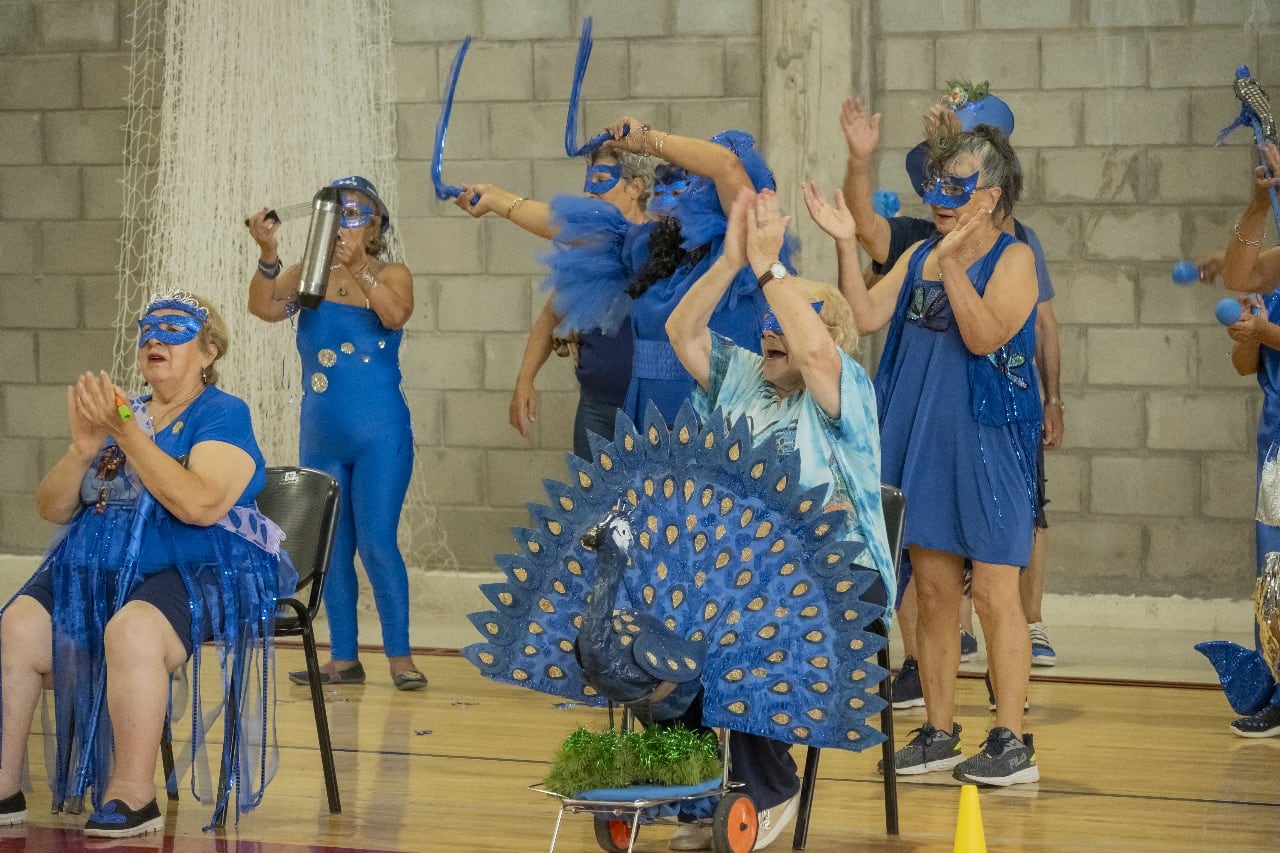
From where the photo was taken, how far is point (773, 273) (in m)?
3.11

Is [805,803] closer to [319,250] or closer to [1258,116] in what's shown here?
[1258,116]

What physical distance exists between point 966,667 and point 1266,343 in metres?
1.46

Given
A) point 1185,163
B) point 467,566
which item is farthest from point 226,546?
point 1185,163

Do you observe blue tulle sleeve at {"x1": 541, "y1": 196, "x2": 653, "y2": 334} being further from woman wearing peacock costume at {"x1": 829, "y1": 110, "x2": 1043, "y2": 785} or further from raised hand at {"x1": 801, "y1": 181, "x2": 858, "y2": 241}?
raised hand at {"x1": 801, "y1": 181, "x2": 858, "y2": 241}

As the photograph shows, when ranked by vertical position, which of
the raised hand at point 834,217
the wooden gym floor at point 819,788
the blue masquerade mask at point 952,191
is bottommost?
the wooden gym floor at point 819,788

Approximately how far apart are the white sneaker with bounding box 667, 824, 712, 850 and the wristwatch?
1015 mm

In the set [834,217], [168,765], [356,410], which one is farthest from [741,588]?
[356,410]

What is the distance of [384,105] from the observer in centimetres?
645

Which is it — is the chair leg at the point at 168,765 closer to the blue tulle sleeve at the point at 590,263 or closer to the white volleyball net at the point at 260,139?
the blue tulle sleeve at the point at 590,263

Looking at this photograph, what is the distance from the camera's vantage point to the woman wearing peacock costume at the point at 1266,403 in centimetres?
421

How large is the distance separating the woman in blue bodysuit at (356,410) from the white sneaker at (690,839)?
1956 mm

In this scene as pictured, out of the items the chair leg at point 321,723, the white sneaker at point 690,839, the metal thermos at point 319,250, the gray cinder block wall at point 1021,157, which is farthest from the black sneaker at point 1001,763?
the gray cinder block wall at point 1021,157

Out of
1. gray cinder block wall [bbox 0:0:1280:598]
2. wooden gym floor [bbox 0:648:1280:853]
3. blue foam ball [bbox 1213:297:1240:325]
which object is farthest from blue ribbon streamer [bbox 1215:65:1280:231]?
gray cinder block wall [bbox 0:0:1280:598]

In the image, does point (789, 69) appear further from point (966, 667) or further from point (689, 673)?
point (689, 673)
